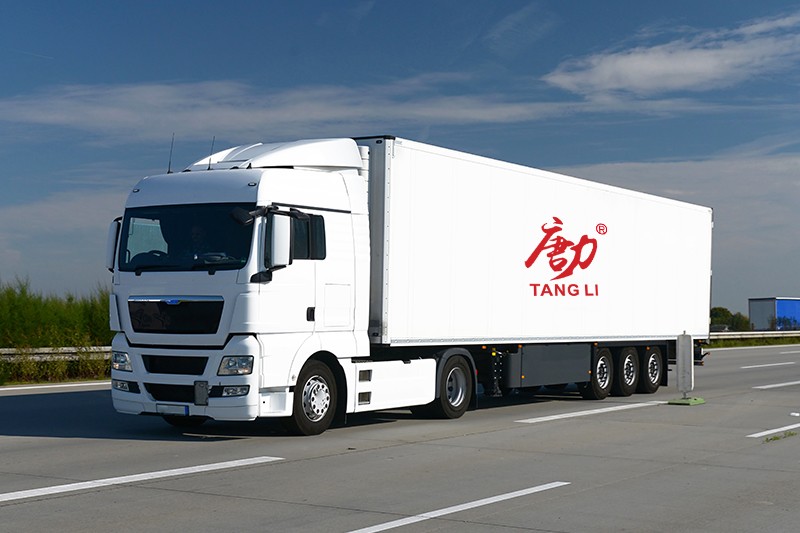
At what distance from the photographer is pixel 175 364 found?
41.9ft

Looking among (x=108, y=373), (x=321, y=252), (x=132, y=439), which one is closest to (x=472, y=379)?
(x=321, y=252)

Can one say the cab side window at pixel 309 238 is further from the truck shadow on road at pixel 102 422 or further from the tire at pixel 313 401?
the truck shadow on road at pixel 102 422

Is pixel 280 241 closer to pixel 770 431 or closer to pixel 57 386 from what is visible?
pixel 770 431

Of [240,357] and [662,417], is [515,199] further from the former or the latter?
[240,357]

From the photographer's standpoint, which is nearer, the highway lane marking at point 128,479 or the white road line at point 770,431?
the highway lane marking at point 128,479

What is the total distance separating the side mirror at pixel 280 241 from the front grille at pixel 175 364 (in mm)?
1418

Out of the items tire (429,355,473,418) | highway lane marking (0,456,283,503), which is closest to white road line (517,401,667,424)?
tire (429,355,473,418)

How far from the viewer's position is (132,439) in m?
13.0

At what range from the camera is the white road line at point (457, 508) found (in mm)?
7848

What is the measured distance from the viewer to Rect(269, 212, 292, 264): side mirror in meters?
12.4

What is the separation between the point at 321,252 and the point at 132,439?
3.18m

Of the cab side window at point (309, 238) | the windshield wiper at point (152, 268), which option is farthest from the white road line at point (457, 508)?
the windshield wiper at point (152, 268)

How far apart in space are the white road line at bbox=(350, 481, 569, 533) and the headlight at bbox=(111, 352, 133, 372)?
564 centimetres

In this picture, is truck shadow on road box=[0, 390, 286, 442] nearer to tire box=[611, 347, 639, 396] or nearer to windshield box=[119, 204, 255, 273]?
windshield box=[119, 204, 255, 273]
